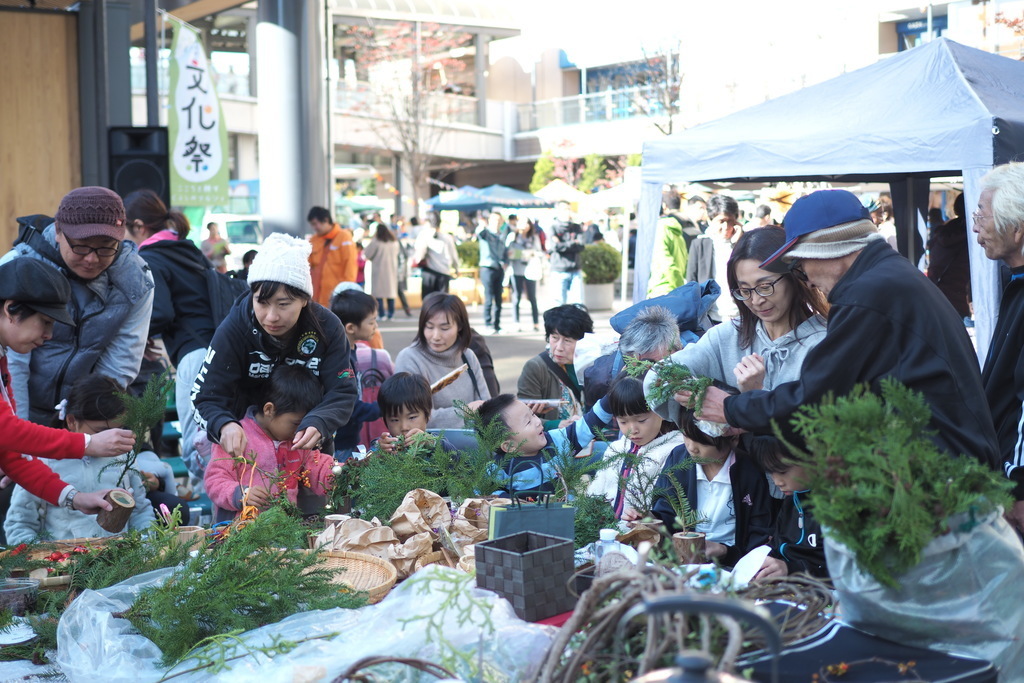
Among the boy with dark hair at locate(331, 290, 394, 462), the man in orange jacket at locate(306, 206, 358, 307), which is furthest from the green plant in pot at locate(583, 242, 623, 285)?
the boy with dark hair at locate(331, 290, 394, 462)

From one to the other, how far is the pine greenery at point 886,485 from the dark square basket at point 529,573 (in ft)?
2.17

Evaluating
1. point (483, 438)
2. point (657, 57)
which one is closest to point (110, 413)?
point (483, 438)

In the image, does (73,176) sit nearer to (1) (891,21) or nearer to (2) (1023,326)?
(2) (1023,326)

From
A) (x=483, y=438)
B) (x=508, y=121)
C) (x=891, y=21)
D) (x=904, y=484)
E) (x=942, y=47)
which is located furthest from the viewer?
(x=508, y=121)

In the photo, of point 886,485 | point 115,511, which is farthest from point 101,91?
point 886,485

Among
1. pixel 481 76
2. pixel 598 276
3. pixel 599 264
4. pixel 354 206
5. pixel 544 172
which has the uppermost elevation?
pixel 481 76

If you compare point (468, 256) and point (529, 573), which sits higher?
point (468, 256)

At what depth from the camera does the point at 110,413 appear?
397cm

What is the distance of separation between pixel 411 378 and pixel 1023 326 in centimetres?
247

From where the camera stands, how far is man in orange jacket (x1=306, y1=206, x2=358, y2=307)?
371 inches

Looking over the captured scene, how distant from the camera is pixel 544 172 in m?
34.6

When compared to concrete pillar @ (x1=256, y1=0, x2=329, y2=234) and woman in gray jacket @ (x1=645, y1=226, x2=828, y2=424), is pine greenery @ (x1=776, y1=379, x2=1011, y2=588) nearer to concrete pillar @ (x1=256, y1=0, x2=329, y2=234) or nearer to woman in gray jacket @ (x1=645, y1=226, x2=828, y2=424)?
woman in gray jacket @ (x1=645, y1=226, x2=828, y2=424)

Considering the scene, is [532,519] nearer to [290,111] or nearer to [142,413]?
[142,413]

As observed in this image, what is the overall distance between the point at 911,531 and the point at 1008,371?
159 cm
